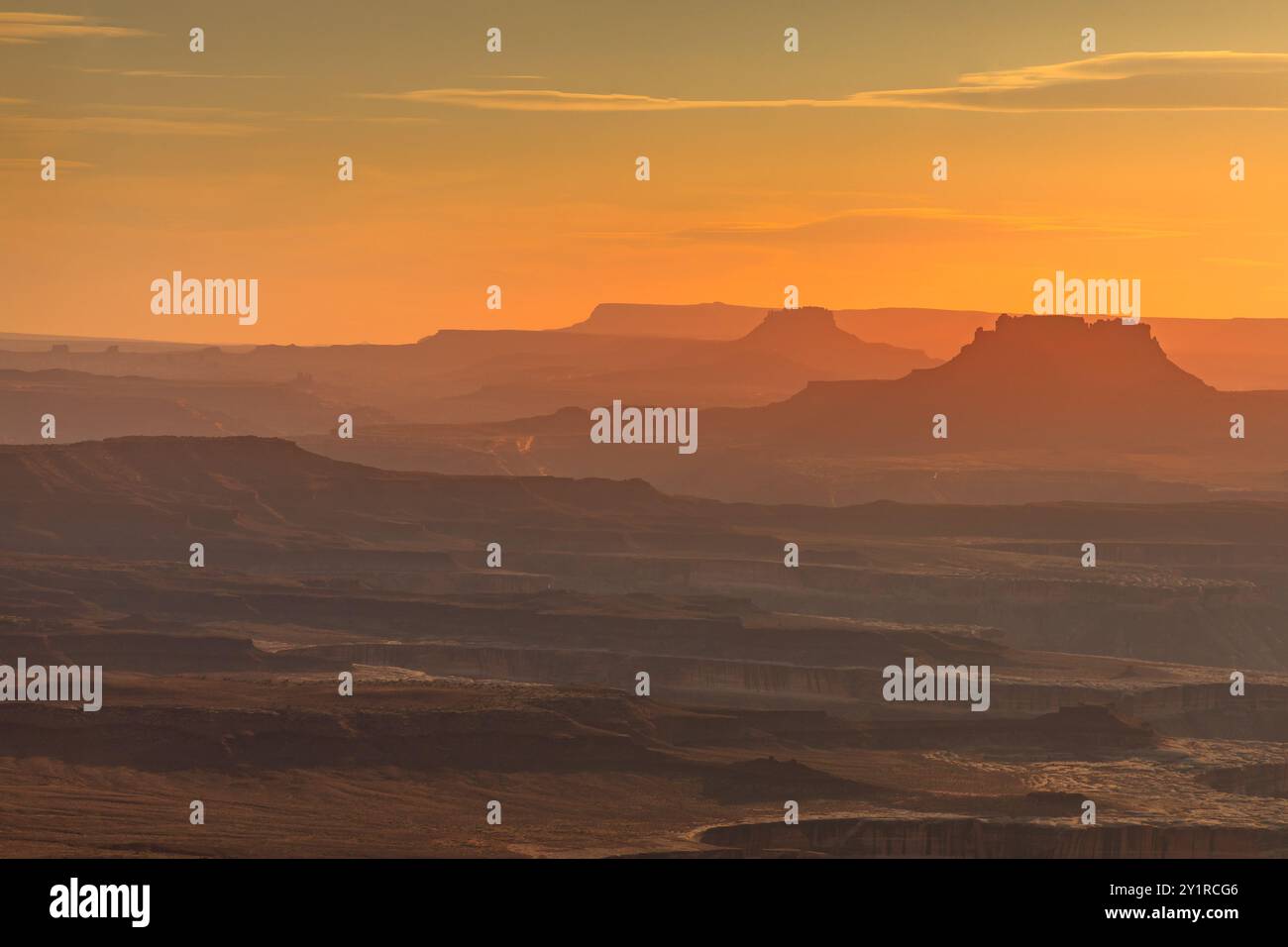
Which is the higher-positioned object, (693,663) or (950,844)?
(693,663)

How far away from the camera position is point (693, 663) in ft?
454

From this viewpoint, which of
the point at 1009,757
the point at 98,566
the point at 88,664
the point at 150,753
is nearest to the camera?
the point at 150,753

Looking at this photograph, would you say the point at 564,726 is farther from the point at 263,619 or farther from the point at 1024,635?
the point at 1024,635

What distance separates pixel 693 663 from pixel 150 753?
1616 inches

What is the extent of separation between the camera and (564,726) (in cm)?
10875

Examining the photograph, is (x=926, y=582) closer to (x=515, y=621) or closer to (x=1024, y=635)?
(x=1024, y=635)

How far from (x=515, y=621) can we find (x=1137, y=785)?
5164 cm

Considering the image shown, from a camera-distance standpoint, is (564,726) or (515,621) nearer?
(564,726)

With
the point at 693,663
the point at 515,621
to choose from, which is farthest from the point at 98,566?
the point at 693,663

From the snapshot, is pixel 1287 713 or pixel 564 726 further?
pixel 1287 713
